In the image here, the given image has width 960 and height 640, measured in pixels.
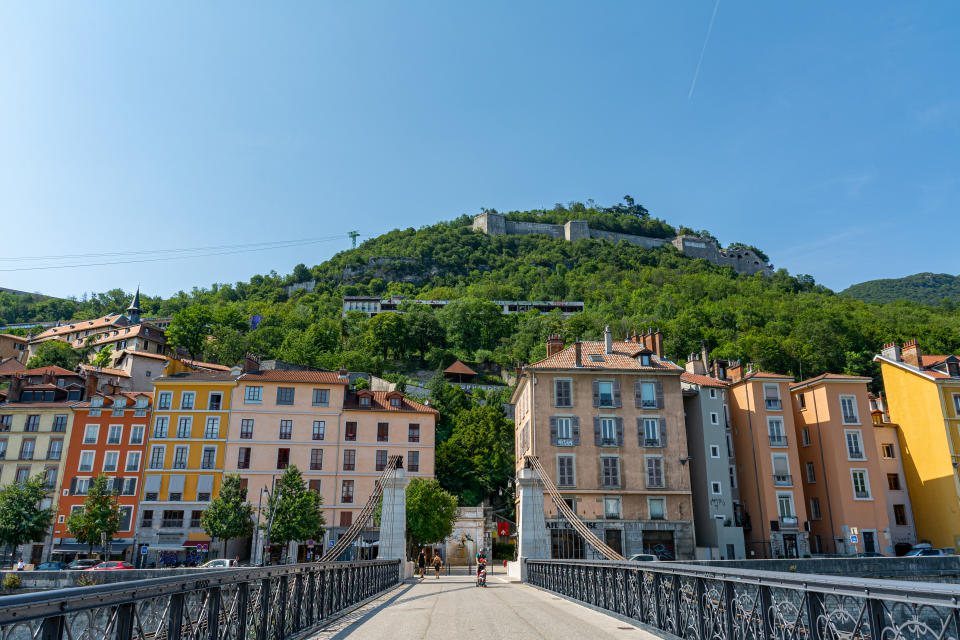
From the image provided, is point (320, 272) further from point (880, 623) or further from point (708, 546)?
point (880, 623)

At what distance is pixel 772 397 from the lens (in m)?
40.9

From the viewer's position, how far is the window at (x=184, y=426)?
140 ft

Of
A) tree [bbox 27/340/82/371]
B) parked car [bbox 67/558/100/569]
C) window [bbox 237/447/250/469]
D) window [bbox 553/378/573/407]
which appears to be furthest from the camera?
tree [bbox 27/340/82/371]

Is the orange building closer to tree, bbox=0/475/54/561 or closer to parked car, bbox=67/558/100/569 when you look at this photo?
parked car, bbox=67/558/100/569

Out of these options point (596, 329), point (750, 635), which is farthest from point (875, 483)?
point (596, 329)

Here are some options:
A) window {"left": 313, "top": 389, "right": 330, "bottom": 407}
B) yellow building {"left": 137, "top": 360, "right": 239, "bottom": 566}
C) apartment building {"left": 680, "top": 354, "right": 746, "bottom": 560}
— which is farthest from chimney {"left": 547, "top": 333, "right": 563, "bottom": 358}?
yellow building {"left": 137, "top": 360, "right": 239, "bottom": 566}

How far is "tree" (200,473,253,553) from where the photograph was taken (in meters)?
37.1

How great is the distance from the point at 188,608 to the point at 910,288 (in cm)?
20576

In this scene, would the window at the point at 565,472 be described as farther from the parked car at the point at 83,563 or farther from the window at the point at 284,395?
the parked car at the point at 83,563

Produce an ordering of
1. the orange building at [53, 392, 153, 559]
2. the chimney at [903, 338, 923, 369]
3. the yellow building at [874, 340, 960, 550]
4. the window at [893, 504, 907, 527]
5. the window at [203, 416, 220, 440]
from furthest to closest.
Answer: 1. the window at [203, 416, 220, 440]
2. the chimney at [903, 338, 923, 369]
3. the window at [893, 504, 907, 527]
4. the orange building at [53, 392, 153, 559]
5. the yellow building at [874, 340, 960, 550]

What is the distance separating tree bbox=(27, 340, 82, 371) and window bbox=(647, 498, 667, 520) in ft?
221

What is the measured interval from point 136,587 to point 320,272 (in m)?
142

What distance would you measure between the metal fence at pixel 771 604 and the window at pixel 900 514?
37199 mm

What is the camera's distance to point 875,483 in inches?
1502
